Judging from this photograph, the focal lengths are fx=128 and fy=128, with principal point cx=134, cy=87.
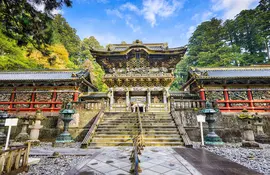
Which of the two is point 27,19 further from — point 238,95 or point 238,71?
point 238,71

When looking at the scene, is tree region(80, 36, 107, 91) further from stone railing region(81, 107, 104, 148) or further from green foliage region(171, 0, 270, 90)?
green foliage region(171, 0, 270, 90)

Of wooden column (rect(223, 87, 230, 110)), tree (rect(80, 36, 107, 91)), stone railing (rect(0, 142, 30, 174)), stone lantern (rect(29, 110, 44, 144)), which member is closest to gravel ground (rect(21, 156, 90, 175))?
stone railing (rect(0, 142, 30, 174))

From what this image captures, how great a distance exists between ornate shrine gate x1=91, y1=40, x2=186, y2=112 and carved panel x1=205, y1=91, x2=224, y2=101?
12.6 ft

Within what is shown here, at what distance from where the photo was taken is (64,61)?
23.2 meters

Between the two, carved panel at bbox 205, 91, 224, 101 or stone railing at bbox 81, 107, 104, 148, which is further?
carved panel at bbox 205, 91, 224, 101

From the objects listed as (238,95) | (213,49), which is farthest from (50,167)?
(213,49)

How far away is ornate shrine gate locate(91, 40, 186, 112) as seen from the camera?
13.9 meters

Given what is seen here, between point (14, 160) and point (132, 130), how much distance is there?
5.66 m

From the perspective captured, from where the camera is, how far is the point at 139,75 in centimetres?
1414

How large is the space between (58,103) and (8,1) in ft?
37.9

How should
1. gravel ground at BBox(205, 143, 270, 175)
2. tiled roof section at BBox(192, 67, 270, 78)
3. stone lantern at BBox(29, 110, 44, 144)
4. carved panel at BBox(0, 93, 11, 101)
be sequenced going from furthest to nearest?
1. tiled roof section at BBox(192, 67, 270, 78)
2. carved panel at BBox(0, 93, 11, 101)
3. stone lantern at BBox(29, 110, 44, 144)
4. gravel ground at BBox(205, 143, 270, 175)

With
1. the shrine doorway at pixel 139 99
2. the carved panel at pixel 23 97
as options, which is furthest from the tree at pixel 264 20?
the carved panel at pixel 23 97

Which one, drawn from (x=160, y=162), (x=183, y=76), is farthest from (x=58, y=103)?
(x=183, y=76)

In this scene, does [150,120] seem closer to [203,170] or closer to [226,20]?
[203,170]
